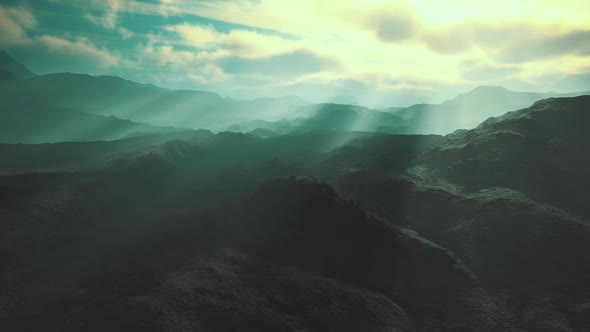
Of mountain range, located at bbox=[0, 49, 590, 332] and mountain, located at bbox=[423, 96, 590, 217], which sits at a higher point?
mountain, located at bbox=[423, 96, 590, 217]

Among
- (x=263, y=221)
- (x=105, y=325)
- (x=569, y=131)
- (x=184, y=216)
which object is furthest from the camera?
(x=569, y=131)

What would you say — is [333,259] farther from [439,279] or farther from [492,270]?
[492,270]

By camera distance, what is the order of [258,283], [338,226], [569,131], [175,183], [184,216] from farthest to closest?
[175,183] < [569,131] < [184,216] < [338,226] < [258,283]

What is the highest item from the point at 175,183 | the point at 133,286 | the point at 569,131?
the point at 569,131

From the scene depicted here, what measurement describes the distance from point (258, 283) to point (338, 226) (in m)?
18.5

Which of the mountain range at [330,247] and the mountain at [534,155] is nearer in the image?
the mountain range at [330,247]

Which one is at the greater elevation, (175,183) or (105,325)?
(175,183)

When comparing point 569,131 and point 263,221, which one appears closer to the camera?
point 263,221

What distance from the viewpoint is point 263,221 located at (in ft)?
192

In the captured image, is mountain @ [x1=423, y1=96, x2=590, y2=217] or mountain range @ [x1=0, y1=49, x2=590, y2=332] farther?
mountain @ [x1=423, y1=96, x2=590, y2=217]

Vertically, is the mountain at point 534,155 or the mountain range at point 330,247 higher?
the mountain at point 534,155

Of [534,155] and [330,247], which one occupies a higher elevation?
[534,155]

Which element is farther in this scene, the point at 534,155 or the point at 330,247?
the point at 534,155

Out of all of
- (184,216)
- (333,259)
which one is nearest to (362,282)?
(333,259)
